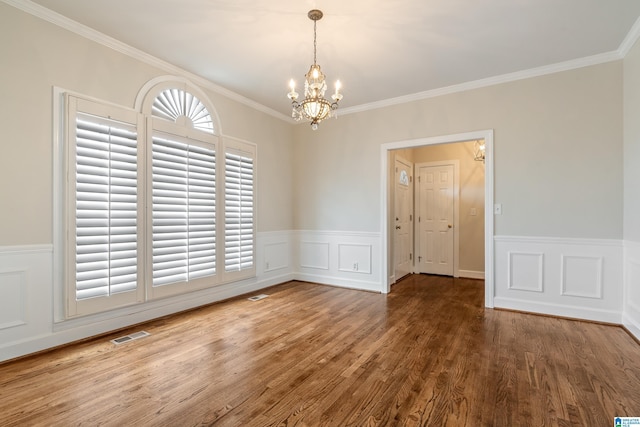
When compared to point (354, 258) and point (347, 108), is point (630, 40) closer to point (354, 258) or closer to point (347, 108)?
point (347, 108)

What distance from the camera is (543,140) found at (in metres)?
3.74

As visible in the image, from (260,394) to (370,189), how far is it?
11.6 feet

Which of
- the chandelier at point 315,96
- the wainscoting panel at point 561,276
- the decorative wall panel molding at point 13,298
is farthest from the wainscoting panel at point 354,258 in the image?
the decorative wall panel molding at point 13,298

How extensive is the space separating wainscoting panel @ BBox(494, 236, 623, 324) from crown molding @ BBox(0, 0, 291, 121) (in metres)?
4.29

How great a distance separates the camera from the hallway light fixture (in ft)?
18.6

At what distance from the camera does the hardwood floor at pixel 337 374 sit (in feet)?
6.13

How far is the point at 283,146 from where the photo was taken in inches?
219

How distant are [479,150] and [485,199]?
208cm

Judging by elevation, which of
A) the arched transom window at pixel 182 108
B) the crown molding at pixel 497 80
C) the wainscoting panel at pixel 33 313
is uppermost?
the crown molding at pixel 497 80

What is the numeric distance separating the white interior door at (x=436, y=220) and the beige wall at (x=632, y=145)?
9.49ft

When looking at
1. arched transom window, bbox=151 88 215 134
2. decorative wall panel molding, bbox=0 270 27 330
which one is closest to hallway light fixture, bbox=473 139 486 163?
arched transom window, bbox=151 88 215 134

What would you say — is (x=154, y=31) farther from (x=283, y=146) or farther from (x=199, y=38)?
(x=283, y=146)

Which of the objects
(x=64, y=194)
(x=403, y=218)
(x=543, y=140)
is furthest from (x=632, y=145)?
(x=64, y=194)

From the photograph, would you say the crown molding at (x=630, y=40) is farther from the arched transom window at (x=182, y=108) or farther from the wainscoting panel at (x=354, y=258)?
the arched transom window at (x=182, y=108)
